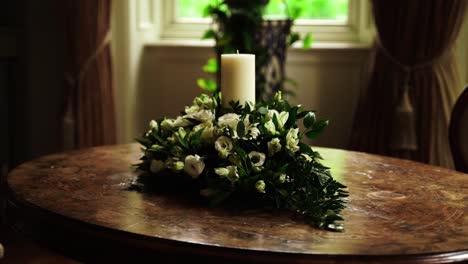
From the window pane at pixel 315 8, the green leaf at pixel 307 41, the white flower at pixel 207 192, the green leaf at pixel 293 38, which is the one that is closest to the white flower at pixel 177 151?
the white flower at pixel 207 192

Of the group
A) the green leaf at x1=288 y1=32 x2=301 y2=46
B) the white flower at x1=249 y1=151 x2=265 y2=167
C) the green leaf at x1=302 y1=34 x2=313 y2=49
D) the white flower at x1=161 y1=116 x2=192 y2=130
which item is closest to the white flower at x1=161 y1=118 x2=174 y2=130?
the white flower at x1=161 y1=116 x2=192 y2=130

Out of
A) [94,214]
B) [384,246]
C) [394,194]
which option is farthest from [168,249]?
[394,194]

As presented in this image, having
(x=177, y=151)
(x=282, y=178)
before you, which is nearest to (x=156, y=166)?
(x=177, y=151)

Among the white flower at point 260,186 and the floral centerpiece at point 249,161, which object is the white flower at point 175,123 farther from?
the white flower at point 260,186

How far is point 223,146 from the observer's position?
1.64m

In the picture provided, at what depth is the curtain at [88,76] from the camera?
361 centimetres

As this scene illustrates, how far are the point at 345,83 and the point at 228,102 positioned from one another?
6.57 feet

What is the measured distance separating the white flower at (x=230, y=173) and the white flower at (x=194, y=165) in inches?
2.5

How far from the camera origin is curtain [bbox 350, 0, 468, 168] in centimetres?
318

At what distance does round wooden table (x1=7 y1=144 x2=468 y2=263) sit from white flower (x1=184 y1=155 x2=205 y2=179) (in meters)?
0.06

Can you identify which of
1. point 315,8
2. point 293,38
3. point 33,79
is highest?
point 315,8

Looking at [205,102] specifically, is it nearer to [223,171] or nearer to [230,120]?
[230,120]

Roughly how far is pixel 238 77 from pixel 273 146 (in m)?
0.18

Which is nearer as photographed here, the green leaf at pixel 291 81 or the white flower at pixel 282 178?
the white flower at pixel 282 178
